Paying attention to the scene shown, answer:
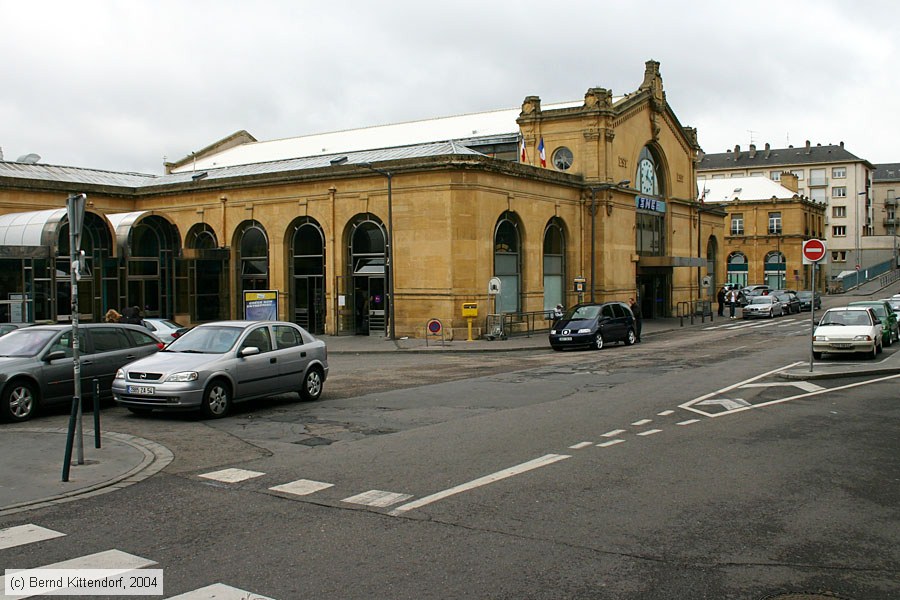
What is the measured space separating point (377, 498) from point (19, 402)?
8019mm

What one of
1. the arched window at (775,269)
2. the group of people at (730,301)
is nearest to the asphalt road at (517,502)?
the group of people at (730,301)

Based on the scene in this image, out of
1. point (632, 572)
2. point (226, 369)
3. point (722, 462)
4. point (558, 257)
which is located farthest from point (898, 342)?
point (632, 572)

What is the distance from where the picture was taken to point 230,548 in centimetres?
680

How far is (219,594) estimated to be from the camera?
5.73m

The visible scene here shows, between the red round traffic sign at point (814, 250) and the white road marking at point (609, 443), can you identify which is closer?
the white road marking at point (609, 443)

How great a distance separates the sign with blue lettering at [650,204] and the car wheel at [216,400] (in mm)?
35282

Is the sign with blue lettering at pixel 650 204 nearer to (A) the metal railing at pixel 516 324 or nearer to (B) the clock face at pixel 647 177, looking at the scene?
(B) the clock face at pixel 647 177

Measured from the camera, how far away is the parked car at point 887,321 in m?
27.8

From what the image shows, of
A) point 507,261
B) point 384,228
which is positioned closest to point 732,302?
point 507,261

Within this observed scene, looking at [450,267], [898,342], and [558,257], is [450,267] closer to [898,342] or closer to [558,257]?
[558,257]

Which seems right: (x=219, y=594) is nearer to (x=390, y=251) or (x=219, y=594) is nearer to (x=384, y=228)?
(x=390, y=251)

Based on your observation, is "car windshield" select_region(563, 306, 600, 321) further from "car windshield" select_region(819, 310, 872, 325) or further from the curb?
the curb

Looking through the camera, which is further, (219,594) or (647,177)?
(647,177)

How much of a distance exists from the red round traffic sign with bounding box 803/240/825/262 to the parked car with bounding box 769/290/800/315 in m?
35.6
